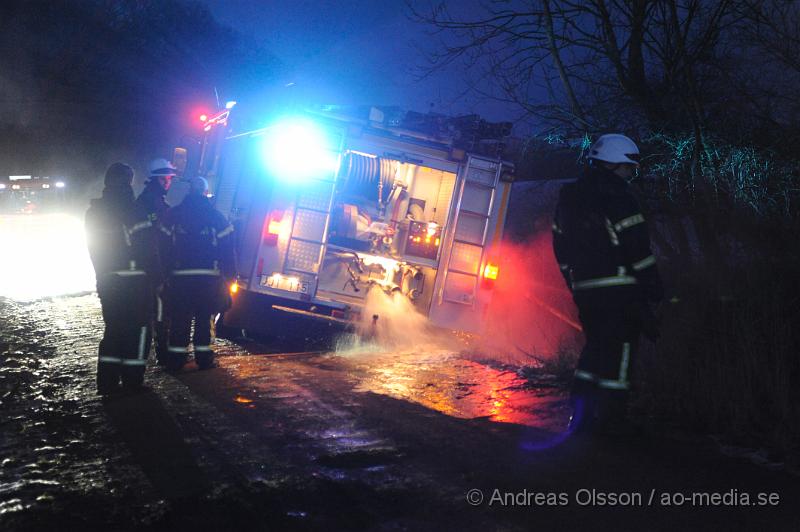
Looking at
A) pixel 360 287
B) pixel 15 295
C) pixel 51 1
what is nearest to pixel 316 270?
pixel 360 287

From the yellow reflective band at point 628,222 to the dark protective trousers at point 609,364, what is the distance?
1.56 feet

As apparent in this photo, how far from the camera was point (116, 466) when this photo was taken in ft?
11.8

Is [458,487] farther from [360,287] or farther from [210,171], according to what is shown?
[210,171]

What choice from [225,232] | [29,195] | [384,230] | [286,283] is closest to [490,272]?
[384,230]

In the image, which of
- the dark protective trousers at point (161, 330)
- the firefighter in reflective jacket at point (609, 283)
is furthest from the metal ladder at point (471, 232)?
the firefighter in reflective jacket at point (609, 283)

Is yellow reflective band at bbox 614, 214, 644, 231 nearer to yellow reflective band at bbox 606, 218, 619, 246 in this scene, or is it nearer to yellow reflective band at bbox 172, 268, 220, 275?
yellow reflective band at bbox 606, 218, 619, 246

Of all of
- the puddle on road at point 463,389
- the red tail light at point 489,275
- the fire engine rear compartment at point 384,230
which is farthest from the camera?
the fire engine rear compartment at point 384,230

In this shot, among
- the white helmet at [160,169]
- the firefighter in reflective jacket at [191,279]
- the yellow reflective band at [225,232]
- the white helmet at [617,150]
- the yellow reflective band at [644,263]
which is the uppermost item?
the white helmet at [617,150]

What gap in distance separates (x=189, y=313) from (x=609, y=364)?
3968 mm

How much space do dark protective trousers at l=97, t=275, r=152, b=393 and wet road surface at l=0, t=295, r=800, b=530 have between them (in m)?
0.23

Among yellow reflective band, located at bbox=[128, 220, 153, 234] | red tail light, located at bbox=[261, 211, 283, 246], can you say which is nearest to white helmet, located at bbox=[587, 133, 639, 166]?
yellow reflective band, located at bbox=[128, 220, 153, 234]

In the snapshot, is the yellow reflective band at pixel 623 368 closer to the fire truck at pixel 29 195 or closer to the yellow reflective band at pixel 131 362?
the yellow reflective band at pixel 131 362

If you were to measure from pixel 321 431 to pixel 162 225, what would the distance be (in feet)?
9.81

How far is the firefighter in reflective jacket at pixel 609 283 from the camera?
4059 millimetres
